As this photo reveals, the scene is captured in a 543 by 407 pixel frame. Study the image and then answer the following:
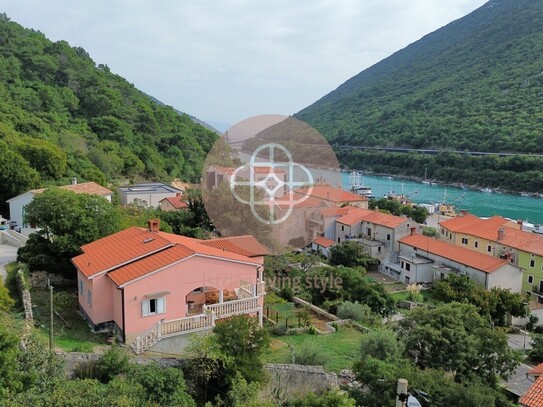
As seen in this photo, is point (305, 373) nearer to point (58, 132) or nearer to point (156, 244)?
point (156, 244)

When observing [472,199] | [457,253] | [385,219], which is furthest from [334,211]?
[472,199]

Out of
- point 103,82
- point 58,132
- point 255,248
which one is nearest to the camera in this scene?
point 255,248

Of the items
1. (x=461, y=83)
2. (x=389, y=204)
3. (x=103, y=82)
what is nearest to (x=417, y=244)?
(x=389, y=204)

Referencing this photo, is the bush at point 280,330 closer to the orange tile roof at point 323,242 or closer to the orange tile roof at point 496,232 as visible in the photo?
the orange tile roof at point 323,242

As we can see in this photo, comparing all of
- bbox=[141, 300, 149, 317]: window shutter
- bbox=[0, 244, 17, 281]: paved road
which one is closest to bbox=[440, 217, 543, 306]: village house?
bbox=[141, 300, 149, 317]: window shutter

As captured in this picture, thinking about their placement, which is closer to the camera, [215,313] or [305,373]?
[305,373]
